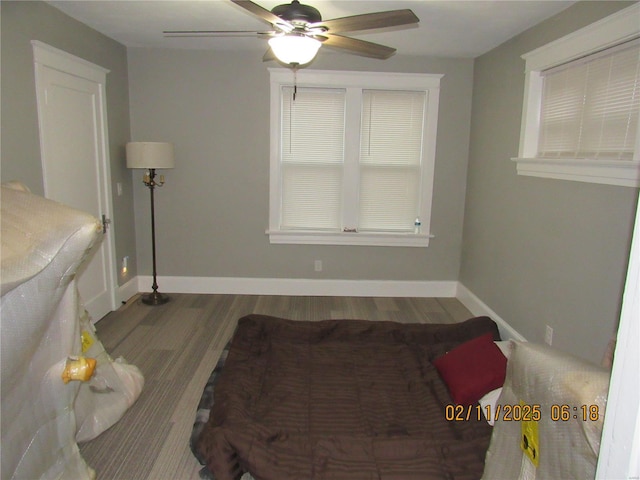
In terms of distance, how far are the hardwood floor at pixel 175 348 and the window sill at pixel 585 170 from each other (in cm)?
159

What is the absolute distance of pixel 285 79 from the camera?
432 centimetres

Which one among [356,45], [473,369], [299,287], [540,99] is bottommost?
[299,287]

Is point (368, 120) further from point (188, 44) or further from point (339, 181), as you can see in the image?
point (188, 44)

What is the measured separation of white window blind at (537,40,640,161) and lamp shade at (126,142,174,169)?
10.6ft

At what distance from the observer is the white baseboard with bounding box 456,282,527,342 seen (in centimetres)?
355

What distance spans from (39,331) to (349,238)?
133 inches

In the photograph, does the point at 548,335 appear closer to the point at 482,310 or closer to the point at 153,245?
the point at 482,310

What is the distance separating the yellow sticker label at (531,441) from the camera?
1193mm

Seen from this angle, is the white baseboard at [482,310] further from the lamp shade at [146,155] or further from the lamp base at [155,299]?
the lamp shade at [146,155]

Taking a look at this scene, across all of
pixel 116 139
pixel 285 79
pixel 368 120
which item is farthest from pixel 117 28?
pixel 368 120

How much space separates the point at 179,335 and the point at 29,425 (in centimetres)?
197

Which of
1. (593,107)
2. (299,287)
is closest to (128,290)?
(299,287)

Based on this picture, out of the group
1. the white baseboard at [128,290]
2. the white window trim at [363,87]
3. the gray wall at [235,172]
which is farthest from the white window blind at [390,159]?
the white baseboard at [128,290]

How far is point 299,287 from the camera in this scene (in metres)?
4.74
